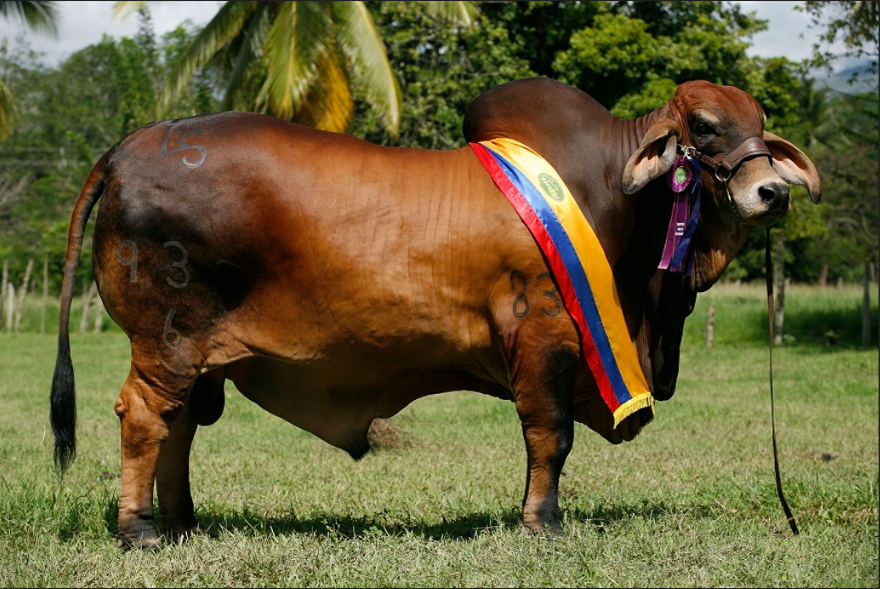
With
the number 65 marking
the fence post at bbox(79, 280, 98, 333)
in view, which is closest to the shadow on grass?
the number 65 marking

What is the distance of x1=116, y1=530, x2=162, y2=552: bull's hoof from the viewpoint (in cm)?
454

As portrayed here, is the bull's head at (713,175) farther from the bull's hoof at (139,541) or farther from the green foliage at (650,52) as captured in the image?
the green foliage at (650,52)

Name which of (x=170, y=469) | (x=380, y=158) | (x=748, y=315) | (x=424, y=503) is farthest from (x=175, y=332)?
(x=748, y=315)

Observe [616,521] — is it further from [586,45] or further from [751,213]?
[586,45]

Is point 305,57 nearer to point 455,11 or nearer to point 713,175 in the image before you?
point 455,11

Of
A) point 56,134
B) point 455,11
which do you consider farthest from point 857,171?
point 56,134

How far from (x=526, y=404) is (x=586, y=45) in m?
16.4

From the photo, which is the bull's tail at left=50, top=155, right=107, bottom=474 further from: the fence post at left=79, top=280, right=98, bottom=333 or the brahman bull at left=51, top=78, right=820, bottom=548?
the fence post at left=79, top=280, right=98, bottom=333

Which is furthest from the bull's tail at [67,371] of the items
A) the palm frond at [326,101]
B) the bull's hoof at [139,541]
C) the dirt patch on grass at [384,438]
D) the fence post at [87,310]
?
the fence post at [87,310]

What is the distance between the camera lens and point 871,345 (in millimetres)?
18609

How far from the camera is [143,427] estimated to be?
4484 mm

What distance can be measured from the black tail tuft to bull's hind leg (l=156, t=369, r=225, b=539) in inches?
18.1

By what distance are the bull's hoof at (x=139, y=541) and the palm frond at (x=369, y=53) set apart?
766 centimetres

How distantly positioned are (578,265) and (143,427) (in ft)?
6.92
